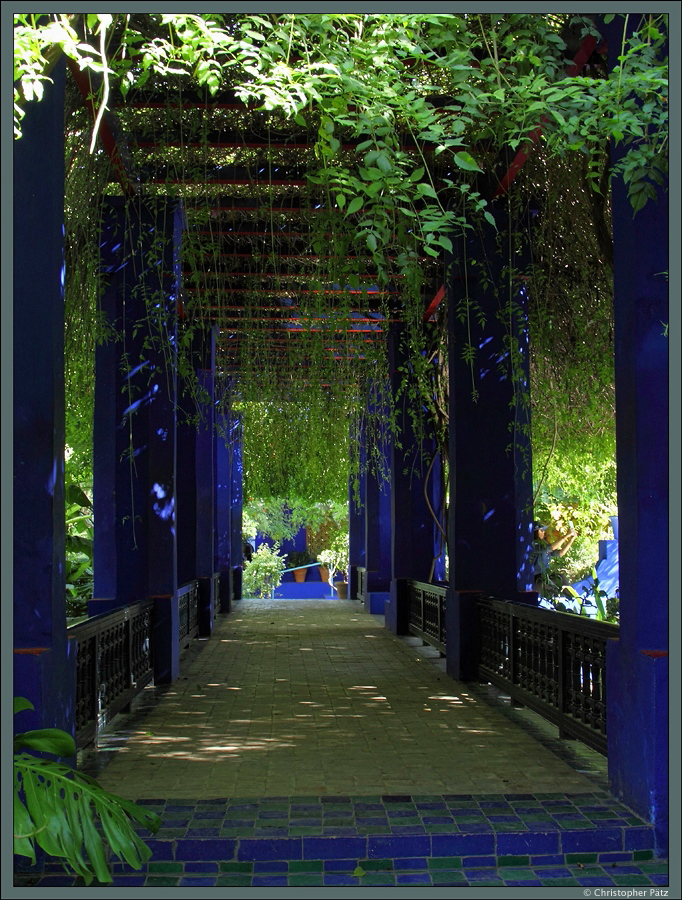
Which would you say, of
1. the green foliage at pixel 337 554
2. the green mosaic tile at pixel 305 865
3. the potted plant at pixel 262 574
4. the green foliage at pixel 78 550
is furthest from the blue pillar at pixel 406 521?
the green foliage at pixel 337 554

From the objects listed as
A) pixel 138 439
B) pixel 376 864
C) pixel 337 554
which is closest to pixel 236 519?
pixel 138 439

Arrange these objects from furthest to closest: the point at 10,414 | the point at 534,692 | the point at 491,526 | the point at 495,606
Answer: the point at 491,526
the point at 495,606
the point at 534,692
the point at 10,414

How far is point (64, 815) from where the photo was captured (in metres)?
3.17

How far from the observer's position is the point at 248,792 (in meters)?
4.30

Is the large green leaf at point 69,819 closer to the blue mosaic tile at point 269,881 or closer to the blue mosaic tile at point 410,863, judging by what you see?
the blue mosaic tile at point 269,881

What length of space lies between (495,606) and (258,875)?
12.1 ft

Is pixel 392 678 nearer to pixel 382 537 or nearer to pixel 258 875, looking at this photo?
pixel 258 875

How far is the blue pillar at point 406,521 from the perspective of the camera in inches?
442

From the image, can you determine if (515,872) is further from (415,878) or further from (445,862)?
(415,878)

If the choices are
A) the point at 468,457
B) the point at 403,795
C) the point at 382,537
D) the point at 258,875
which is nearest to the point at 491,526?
the point at 468,457

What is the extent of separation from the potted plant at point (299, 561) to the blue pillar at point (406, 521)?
60.3ft

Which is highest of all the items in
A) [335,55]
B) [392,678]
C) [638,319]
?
[335,55]

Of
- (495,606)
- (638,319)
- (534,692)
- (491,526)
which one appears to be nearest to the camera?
(638,319)

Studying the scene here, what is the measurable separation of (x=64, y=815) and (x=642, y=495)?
8.85 ft
